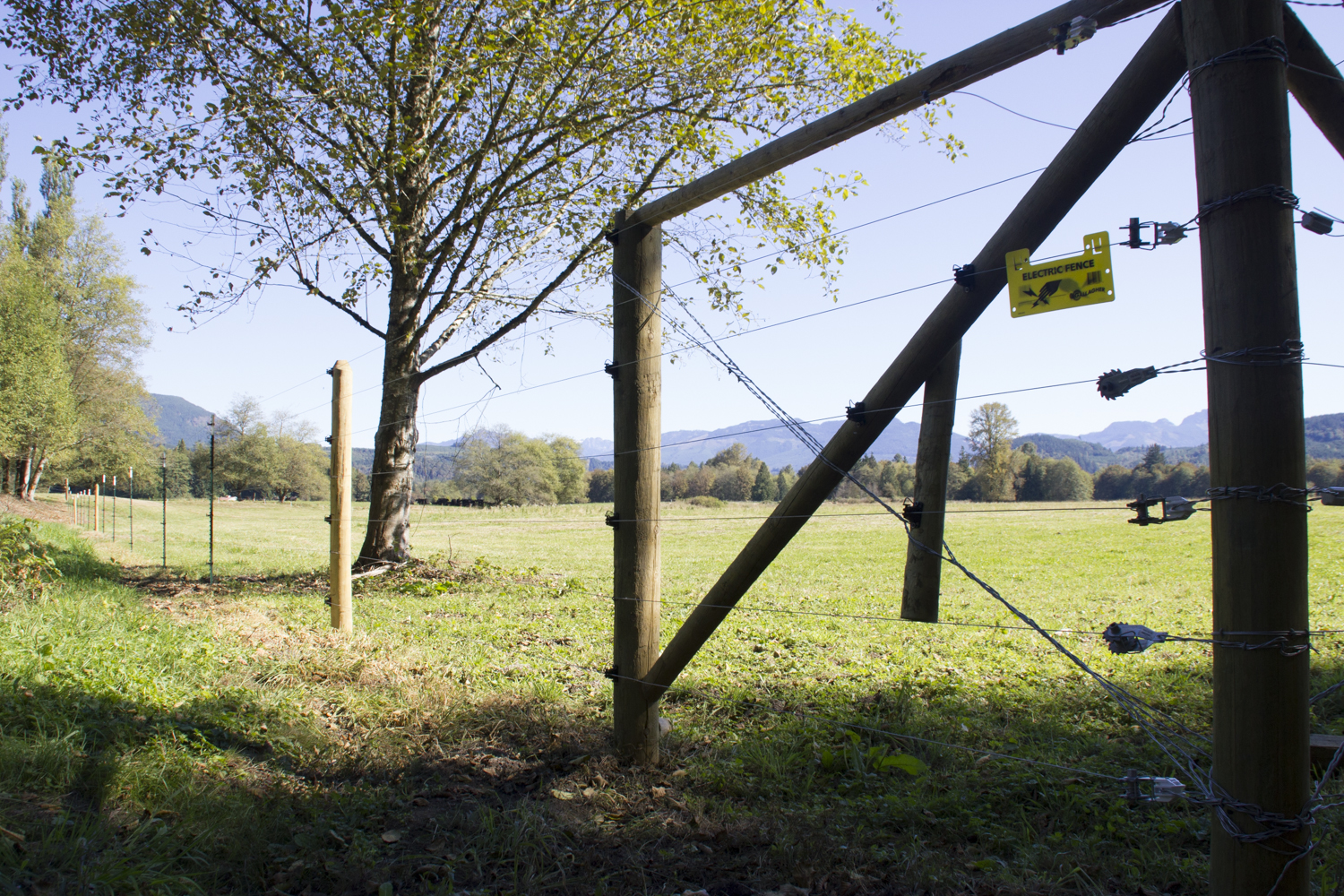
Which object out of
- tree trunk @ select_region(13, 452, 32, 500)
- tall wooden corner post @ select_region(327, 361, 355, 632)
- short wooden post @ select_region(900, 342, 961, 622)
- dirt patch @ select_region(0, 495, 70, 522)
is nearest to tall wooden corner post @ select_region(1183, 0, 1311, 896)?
short wooden post @ select_region(900, 342, 961, 622)

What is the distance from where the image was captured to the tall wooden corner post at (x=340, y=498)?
695 cm

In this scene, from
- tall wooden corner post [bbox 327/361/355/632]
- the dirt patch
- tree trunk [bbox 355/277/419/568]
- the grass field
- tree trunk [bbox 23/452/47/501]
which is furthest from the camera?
tree trunk [bbox 23/452/47/501]

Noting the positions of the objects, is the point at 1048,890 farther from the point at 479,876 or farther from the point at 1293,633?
the point at 479,876

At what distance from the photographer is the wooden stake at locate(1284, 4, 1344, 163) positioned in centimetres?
241

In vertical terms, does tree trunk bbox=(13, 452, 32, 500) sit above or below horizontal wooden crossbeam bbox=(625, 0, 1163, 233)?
below

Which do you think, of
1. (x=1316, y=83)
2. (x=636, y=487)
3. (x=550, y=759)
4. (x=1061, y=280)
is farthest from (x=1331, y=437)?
(x=550, y=759)

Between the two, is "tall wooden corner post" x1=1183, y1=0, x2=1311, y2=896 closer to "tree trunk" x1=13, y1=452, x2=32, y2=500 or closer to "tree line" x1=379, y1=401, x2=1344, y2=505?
"tree line" x1=379, y1=401, x2=1344, y2=505

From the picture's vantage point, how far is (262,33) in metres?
9.88

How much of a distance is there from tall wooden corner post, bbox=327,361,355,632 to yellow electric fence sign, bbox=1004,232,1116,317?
6.00 meters

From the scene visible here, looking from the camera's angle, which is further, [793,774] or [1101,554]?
[1101,554]

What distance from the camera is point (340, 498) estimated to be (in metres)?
7.07

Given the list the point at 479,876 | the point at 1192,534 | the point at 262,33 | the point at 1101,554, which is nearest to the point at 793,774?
the point at 479,876

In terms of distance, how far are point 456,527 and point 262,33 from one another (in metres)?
29.1

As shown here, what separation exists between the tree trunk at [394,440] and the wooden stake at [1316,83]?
395 inches
